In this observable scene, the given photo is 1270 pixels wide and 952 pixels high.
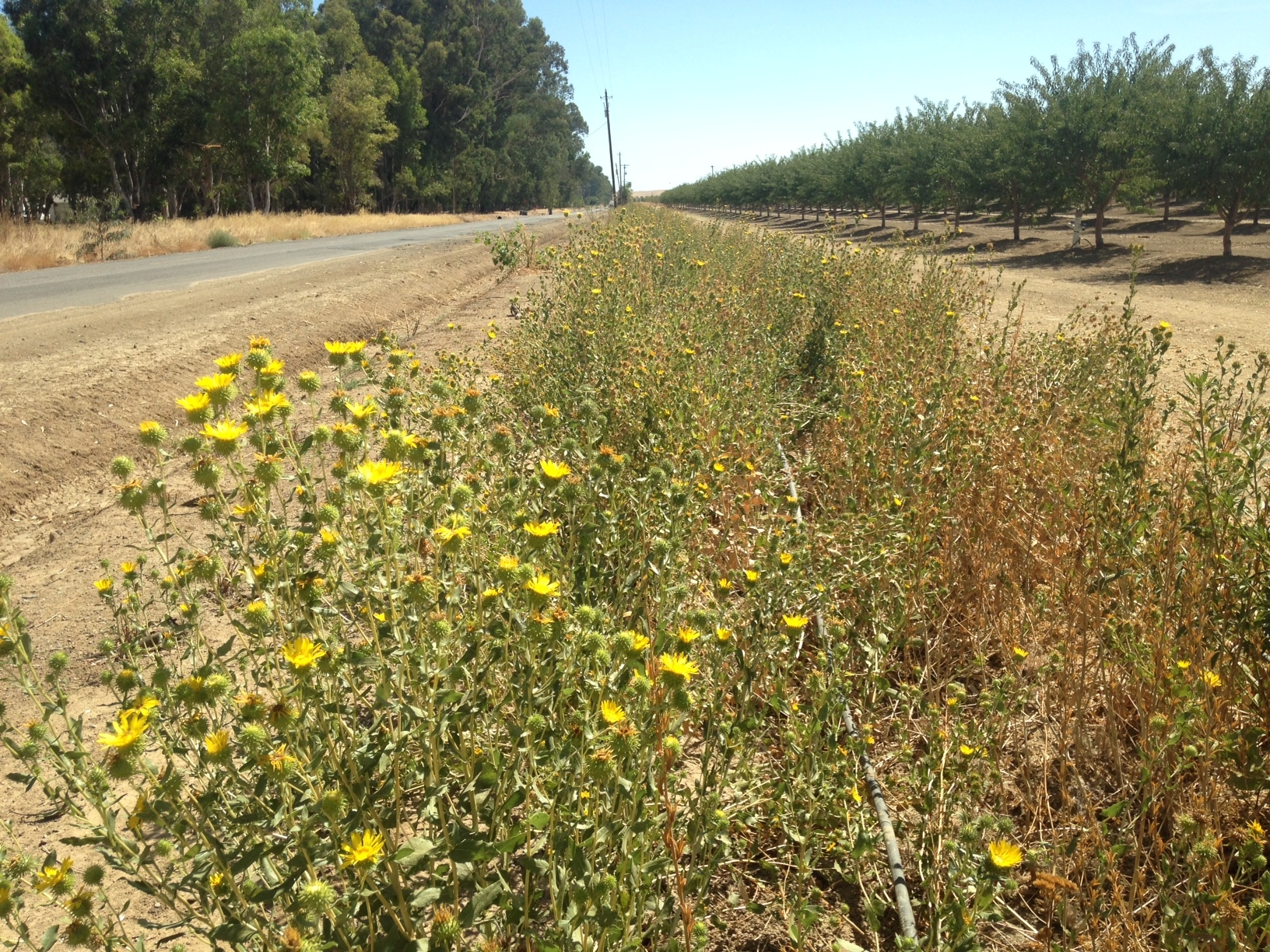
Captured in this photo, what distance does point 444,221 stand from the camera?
41031 millimetres

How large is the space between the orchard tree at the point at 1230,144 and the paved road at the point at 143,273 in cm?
1811

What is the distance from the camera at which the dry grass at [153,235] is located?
16.2m

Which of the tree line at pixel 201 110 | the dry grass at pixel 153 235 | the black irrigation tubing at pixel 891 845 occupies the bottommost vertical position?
the black irrigation tubing at pixel 891 845

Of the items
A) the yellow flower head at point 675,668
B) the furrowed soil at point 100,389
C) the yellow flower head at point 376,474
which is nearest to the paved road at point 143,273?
the furrowed soil at point 100,389

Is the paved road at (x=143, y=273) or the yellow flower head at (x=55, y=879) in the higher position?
the paved road at (x=143, y=273)

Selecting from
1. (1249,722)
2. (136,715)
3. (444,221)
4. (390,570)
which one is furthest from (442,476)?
(444,221)

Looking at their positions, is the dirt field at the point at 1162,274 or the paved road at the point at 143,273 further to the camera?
the paved road at the point at 143,273

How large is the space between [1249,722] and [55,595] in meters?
4.58

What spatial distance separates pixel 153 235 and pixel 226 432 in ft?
73.4

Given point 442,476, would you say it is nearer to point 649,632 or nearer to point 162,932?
point 649,632

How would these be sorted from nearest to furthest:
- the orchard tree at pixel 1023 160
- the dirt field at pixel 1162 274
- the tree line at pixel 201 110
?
1. the dirt field at pixel 1162 274
2. the orchard tree at pixel 1023 160
3. the tree line at pixel 201 110

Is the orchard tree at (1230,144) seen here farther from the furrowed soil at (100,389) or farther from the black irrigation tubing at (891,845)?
the black irrigation tubing at (891,845)

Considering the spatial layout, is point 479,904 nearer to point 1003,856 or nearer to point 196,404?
point 1003,856

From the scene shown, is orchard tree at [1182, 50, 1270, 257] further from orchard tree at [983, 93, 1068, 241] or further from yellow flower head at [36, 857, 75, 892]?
yellow flower head at [36, 857, 75, 892]
